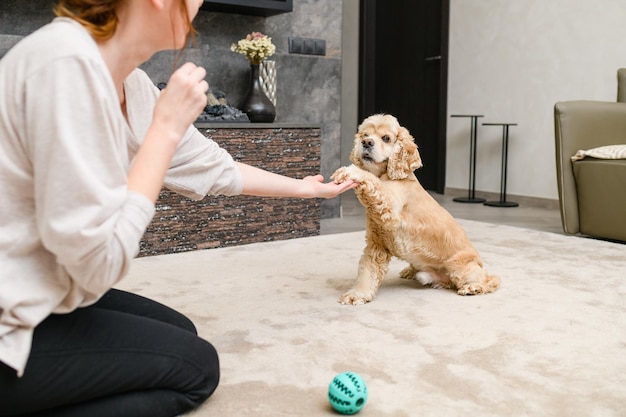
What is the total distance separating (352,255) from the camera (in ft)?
10.4

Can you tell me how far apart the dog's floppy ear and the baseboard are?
10.6 feet

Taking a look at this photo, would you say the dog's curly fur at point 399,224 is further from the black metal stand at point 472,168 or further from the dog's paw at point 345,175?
the black metal stand at point 472,168

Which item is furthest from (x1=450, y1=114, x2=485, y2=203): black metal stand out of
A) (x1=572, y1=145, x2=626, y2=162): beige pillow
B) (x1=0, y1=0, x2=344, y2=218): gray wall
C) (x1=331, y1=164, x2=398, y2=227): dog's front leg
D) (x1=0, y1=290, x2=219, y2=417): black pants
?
(x1=0, y1=290, x2=219, y2=417): black pants

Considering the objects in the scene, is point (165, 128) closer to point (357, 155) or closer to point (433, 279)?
point (357, 155)

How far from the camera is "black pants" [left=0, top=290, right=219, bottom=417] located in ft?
3.67

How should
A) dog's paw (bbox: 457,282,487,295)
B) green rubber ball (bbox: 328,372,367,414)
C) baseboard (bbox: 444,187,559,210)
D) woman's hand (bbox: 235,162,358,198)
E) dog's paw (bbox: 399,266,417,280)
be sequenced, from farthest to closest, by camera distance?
baseboard (bbox: 444,187,559,210) < dog's paw (bbox: 399,266,417,280) < dog's paw (bbox: 457,282,487,295) < woman's hand (bbox: 235,162,358,198) < green rubber ball (bbox: 328,372,367,414)

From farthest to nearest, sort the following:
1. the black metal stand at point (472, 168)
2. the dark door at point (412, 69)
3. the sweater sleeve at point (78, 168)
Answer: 1. the dark door at point (412, 69)
2. the black metal stand at point (472, 168)
3. the sweater sleeve at point (78, 168)

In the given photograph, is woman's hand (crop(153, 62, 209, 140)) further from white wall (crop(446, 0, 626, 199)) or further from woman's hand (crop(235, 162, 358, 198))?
white wall (crop(446, 0, 626, 199))

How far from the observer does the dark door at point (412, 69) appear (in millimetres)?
6336

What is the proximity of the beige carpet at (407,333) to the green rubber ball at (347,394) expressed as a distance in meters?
0.04

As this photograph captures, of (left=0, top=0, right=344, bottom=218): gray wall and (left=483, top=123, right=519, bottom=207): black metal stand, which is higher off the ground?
(left=0, top=0, right=344, bottom=218): gray wall

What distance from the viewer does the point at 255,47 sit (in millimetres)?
3979

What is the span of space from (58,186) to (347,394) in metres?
0.74

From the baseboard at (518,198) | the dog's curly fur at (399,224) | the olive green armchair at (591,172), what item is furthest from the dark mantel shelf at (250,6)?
the baseboard at (518,198)
